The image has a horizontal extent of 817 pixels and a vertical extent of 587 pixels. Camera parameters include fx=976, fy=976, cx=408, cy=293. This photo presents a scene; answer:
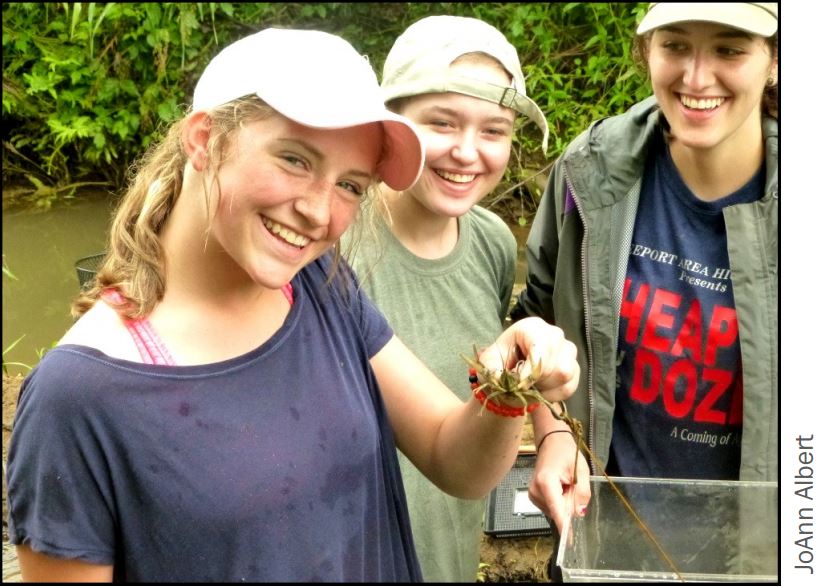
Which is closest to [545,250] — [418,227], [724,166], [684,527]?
[418,227]

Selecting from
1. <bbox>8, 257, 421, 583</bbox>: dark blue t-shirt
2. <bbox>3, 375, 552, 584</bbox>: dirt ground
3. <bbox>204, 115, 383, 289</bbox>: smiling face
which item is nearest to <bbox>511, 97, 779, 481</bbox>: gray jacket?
<bbox>8, 257, 421, 583</bbox>: dark blue t-shirt

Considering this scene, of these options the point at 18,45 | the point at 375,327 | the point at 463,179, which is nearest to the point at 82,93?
the point at 18,45

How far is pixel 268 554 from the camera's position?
4.05 ft

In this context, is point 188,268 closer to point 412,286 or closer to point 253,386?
point 253,386

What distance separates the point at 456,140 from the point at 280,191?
82 cm

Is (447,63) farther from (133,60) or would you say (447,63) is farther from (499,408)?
(133,60)

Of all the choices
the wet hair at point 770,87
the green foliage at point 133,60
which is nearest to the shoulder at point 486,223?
the wet hair at point 770,87

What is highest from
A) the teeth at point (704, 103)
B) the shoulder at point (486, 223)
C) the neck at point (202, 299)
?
the teeth at point (704, 103)

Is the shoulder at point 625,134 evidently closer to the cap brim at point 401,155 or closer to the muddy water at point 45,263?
the cap brim at point 401,155

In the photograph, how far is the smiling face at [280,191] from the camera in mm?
1204

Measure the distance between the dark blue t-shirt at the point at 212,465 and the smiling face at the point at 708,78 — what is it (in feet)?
2.65

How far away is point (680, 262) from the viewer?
1.85 meters

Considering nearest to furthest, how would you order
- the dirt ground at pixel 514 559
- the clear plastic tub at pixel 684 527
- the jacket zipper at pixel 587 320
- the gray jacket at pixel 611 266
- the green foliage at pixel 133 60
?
the clear plastic tub at pixel 684 527 → the gray jacket at pixel 611 266 → the jacket zipper at pixel 587 320 → the dirt ground at pixel 514 559 → the green foliage at pixel 133 60

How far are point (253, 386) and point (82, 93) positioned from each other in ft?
20.7
